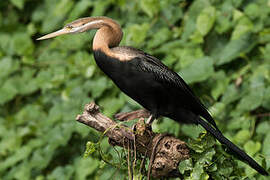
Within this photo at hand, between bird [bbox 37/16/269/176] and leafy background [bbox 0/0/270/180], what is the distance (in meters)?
0.62

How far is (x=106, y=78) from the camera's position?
145 inches

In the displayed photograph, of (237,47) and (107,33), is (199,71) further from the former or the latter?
(107,33)

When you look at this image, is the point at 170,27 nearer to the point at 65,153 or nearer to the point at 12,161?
the point at 65,153

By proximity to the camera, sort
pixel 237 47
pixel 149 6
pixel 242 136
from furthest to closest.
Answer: pixel 149 6
pixel 237 47
pixel 242 136

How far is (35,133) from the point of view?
4.04 metres

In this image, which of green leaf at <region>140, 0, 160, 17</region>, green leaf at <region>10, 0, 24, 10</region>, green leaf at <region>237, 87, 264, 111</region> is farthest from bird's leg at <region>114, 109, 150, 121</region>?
green leaf at <region>10, 0, 24, 10</region>

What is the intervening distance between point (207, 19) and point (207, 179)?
177cm

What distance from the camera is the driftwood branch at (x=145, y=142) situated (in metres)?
1.88

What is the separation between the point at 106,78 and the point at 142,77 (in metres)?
1.69

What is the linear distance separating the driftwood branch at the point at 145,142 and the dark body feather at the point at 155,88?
0.17 metres

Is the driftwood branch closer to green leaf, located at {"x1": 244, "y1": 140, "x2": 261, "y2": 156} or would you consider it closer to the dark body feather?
the dark body feather

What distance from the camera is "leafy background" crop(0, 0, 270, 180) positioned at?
324 centimetres

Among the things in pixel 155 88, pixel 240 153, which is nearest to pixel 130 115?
pixel 155 88

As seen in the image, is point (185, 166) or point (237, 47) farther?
point (237, 47)
